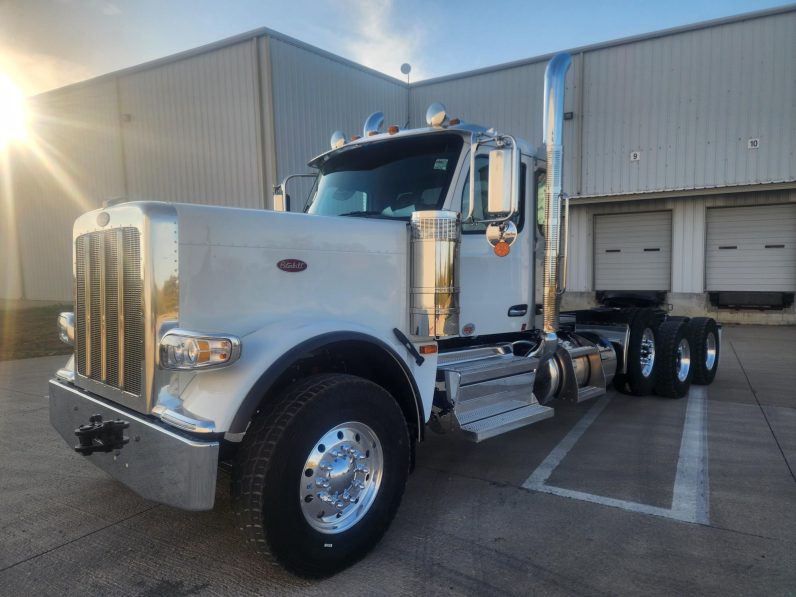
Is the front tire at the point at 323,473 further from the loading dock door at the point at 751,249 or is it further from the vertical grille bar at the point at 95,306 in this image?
the loading dock door at the point at 751,249

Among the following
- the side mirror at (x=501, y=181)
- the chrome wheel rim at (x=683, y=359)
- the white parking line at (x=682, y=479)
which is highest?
the side mirror at (x=501, y=181)

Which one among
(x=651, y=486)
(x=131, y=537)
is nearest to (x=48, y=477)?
(x=131, y=537)

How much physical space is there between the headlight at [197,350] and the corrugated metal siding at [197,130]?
→ 39.6ft

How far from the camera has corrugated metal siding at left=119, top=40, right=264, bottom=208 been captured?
13922 mm

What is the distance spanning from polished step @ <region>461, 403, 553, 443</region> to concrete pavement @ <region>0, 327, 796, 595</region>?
0.43m

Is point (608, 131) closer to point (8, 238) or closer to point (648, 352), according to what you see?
point (648, 352)

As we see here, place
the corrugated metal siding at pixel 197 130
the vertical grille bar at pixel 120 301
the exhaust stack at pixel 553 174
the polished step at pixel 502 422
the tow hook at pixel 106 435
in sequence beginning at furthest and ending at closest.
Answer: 1. the corrugated metal siding at pixel 197 130
2. the exhaust stack at pixel 553 174
3. the polished step at pixel 502 422
4. the vertical grille bar at pixel 120 301
5. the tow hook at pixel 106 435

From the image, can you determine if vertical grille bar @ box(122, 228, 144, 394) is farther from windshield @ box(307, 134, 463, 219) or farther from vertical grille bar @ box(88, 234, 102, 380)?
windshield @ box(307, 134, 463, 219)

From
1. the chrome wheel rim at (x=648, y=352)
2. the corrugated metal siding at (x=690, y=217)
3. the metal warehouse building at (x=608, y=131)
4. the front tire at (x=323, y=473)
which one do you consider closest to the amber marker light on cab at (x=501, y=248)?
the front tire at (x=323, y=473)

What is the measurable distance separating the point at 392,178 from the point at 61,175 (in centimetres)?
2075

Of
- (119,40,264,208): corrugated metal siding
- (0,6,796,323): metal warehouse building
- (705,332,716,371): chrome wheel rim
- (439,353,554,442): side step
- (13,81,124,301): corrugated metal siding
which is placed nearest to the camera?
(439,353,554,442): side step

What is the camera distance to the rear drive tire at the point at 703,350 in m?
7.23

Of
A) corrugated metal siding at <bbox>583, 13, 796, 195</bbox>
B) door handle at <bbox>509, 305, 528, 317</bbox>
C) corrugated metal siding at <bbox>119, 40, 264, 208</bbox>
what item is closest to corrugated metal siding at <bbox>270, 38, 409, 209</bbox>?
corrugated metal siding at <bbox>119, 40, 264, 208</bbox>

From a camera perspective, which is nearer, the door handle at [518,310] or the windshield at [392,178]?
the windshield at [392,178]
